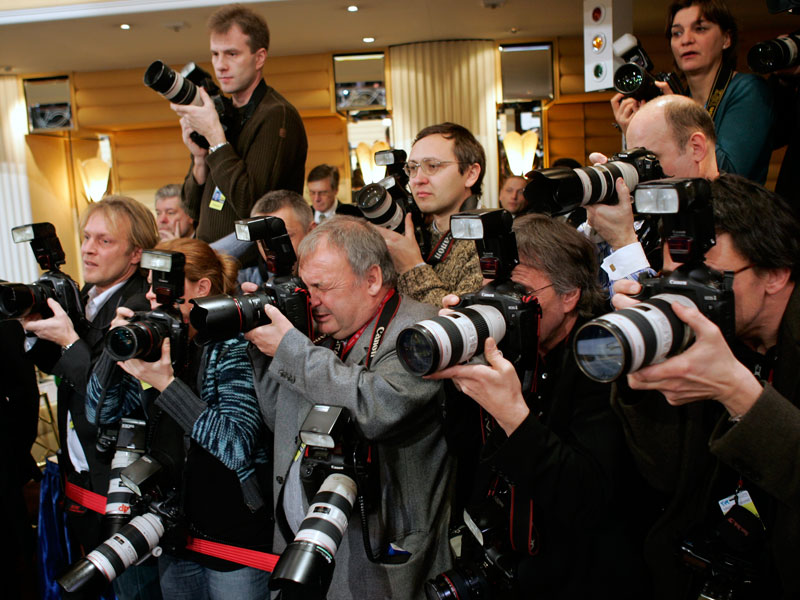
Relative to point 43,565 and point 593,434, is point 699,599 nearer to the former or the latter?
point 593,434

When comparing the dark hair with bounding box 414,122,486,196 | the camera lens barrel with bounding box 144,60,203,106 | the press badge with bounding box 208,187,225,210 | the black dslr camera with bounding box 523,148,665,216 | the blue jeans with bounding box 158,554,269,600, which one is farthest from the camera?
the press badge with bounding box 208,187,225,210

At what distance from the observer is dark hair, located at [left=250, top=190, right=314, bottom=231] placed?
7.72 feet

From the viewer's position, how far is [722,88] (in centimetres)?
221

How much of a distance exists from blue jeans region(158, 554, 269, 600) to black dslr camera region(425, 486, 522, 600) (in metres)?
0.60

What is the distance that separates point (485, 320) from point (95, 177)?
596cm

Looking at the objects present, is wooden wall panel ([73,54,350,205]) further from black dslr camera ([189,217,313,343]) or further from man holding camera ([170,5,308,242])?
black dslr camera ([189,217,313,343])

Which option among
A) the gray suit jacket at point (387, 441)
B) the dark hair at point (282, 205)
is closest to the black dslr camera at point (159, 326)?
the gray suit jacket at point (387, 441)

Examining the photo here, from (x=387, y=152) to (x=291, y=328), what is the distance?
0.80 meters

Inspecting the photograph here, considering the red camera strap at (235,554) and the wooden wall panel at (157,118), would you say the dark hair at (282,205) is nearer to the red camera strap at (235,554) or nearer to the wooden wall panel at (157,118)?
the red camera strap at (235,554)

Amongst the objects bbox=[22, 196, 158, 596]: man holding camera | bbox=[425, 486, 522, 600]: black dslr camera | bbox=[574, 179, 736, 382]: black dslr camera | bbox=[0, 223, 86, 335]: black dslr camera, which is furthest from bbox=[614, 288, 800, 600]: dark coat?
bbox=[0, 223, 86, 335]: black dslr camera

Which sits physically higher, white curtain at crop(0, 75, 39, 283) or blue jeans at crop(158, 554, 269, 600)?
white curtain at crop(0, 75, 39, 283)

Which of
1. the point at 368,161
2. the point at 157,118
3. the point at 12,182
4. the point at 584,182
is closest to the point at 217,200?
the point at 584,182

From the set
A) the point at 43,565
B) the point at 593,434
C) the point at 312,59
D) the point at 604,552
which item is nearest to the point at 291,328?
the point at 593,434

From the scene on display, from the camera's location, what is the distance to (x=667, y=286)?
1.14 metres
